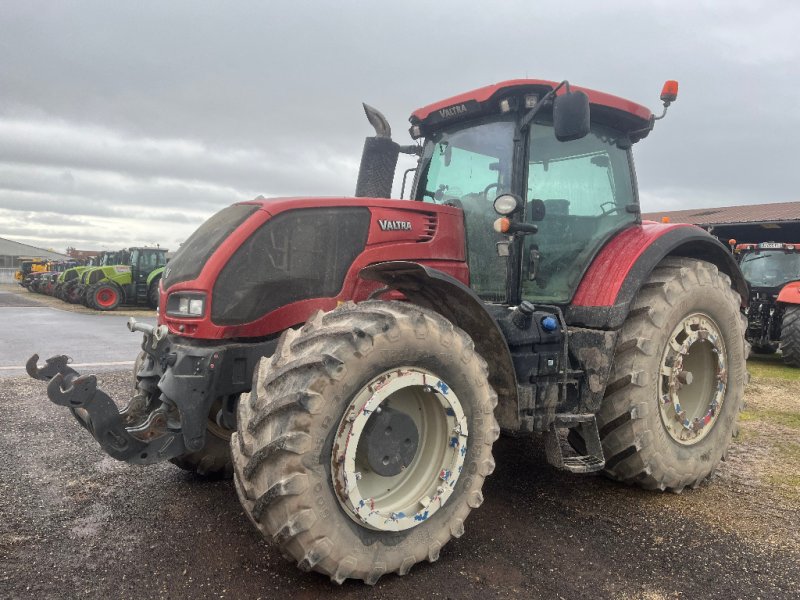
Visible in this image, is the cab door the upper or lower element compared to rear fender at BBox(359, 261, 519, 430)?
upper

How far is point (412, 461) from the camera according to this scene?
2.86m

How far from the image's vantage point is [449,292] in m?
3.04

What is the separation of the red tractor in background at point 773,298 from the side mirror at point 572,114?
8610 millimetres

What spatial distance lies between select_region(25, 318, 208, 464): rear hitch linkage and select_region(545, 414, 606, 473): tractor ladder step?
1.89 metres

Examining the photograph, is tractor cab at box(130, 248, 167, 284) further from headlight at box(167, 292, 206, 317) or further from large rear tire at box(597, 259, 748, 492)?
large rear tire at box(597, 259, 748, 492)

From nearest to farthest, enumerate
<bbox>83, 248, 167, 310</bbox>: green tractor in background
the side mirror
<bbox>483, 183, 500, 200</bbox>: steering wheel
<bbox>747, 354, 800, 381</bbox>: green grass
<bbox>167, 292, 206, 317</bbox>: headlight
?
<bbox>167, 292, 206, 317</bbox>: headlight
the side mirror
<bbox>483, 183, 500, 200</bbox>: steering wheel
<bbox>747, 354, 800, 381</bbox>: green grass
<bbox>83, 248, 167, 310</bbox>: green tractor in background

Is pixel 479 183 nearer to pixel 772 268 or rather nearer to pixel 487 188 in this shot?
pixel 487 188

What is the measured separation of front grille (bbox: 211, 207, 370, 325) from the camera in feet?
9.86

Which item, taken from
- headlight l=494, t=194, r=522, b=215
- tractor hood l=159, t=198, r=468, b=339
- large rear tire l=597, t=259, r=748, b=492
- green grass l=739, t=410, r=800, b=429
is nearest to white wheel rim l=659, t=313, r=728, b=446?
large rear tire l=597, t=259, r=748, b=492

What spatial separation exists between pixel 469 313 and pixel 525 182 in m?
1.05

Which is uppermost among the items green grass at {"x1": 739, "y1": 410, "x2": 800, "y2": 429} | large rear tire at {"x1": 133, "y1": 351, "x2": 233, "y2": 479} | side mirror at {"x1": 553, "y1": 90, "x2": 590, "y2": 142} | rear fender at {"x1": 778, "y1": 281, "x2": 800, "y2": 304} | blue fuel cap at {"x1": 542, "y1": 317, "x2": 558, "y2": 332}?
side mirror at {"x1": 553, "y1": 90, "x2": 590, "y2": 142}

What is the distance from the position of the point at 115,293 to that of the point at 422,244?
19.7 metres

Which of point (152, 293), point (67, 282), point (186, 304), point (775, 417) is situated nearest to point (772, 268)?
point (775, 417)

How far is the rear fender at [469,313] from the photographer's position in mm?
2996
